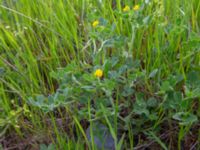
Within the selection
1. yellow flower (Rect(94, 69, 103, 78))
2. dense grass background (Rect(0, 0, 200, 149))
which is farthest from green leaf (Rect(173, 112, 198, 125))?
yellow flower (Rect(94, 69, 103, 78))

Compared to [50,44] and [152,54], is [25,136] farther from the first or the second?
[152,54]

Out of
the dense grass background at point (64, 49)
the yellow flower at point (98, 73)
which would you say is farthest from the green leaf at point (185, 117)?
the yellow flower at point (98, 73)

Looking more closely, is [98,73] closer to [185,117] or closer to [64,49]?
[185,117]

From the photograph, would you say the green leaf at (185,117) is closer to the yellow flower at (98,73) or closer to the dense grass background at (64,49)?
Answer: the dense grass background at (64,49)

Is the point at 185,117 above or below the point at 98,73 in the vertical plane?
below

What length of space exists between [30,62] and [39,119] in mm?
210

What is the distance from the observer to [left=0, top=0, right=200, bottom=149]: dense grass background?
4.15 ft

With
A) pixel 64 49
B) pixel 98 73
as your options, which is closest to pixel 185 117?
pixel 98 73

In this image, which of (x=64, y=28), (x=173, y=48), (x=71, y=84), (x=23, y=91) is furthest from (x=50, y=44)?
(x=173, y=48)

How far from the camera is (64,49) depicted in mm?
1521

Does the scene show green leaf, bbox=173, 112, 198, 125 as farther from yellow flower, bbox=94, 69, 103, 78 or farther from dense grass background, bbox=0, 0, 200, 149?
yellow flower, bbox=94, 69, 103, 78

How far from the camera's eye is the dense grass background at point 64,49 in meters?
1.27

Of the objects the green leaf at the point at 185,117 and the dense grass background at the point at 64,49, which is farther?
the dense grass background at the point at 64,49

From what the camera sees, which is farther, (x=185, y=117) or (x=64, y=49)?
(x=64, y=49)
